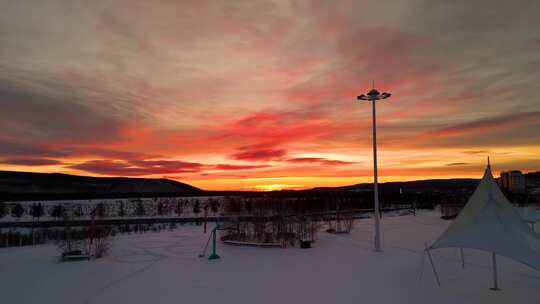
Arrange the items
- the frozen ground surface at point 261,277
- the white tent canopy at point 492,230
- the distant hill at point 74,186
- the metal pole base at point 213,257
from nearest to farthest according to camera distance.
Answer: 1. the white tent canopy at point 492,230
2. the frozen ground surface at point 261,277
3. the metal pole base at point 213,257
4. the distant hill at point 74,186

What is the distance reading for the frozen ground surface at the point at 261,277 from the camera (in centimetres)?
891

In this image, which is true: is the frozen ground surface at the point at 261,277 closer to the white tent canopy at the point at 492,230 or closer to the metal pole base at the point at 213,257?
the metal pole base at the point at 213,257

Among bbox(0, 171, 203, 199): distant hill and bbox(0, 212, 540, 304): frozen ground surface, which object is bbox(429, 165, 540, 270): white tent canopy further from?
bbox(0, 171, 203, 199): distant hill

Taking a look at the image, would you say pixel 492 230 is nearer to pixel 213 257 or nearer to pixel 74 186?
pixel 213 257

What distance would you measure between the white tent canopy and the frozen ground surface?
1.08 m

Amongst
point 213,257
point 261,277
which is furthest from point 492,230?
point 213,257

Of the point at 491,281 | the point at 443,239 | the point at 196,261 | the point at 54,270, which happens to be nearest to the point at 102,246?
the point at 54,270

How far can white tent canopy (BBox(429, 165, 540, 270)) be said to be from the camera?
28.6ft

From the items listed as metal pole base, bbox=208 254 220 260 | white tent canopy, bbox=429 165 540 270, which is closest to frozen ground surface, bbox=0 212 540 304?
metal pole base, bbox=208 254 220 260

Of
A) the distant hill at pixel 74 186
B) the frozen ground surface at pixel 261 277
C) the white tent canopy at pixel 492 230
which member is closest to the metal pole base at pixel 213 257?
the frozen ground surface at pixel 261 277

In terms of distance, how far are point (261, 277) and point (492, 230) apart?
6102mm

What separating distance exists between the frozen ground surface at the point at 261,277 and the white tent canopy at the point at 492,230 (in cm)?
108

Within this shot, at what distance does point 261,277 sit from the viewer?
10.9 meters

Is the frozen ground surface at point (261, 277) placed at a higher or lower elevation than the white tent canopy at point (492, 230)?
lower
